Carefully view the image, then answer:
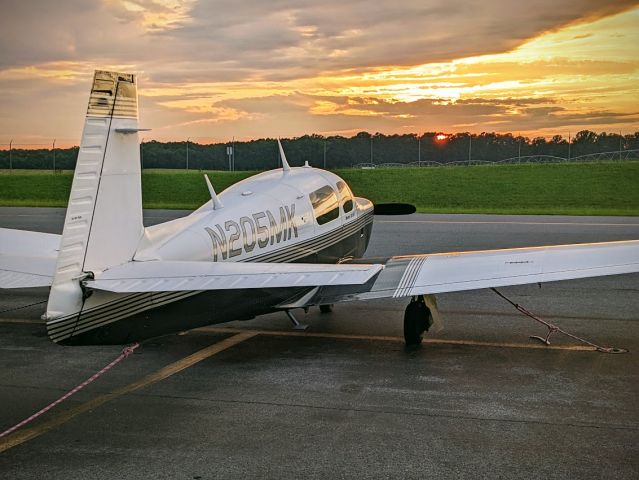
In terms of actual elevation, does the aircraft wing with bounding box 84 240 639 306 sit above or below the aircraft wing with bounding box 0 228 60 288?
below

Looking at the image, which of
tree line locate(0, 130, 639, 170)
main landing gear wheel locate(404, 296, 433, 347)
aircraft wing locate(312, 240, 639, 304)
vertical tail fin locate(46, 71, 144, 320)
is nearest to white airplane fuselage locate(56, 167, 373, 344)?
vertical tail fin locate(46, 71, 144, 320)

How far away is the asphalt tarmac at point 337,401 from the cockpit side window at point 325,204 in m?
1.59

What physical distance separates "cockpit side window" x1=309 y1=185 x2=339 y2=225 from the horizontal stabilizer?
3.67 meters

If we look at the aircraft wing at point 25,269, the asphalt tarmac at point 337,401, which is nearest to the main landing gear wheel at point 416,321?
the asphalt tarmac at point 337,401

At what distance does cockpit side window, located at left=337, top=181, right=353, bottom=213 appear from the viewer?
39.4ft

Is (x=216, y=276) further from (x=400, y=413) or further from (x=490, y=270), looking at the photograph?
(x=490, y=270)

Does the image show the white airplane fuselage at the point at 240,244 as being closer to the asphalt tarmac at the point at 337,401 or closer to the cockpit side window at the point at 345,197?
the cockpit side window at the point at 345,197

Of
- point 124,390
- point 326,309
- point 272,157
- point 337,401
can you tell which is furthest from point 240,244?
point 272,157

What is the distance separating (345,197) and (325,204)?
805 millimetres

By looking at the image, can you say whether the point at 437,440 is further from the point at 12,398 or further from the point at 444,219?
the point at 444,219

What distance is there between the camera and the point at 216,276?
719 centimetres

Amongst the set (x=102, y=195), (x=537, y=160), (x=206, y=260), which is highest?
(x=102, y=195)

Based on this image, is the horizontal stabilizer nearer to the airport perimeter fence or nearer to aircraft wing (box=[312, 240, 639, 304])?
aircraft wing (box=[312, 240, 639, 304])

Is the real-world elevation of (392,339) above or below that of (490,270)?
below
